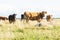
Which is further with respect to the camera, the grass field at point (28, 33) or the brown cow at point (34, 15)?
the brown cow at point (34, 15)

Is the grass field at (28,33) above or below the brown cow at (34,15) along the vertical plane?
above

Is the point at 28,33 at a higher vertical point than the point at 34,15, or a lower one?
higher

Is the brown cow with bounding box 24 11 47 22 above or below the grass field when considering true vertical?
below

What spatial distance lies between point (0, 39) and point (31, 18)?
16.8 meters

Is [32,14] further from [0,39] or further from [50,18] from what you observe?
[0,39]

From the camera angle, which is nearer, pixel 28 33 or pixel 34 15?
pixel 28 33

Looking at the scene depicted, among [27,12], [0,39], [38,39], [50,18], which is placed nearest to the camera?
[38,39]

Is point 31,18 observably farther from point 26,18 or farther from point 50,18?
point 50,18

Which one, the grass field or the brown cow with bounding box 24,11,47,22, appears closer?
the grass field

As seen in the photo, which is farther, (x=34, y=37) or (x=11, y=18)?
(x=11, y=18)

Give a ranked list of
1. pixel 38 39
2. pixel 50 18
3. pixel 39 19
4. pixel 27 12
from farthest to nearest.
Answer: pixel 50 18
pixel 27 12
pixel 39 19
pixel 38 39

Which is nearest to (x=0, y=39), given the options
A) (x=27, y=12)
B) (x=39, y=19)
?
(x=39, y=19)

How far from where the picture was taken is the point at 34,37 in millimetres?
9430

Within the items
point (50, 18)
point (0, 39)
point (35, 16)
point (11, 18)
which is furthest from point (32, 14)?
point (0, 39)
